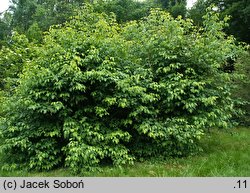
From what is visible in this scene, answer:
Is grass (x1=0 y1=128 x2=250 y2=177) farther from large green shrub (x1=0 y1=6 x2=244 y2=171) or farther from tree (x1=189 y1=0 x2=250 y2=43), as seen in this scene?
tree (x1=189 y1=0 x2=250 y2=43)

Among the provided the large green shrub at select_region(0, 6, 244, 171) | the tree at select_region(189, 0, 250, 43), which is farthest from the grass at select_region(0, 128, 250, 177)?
the tree at select_region(189, 0, 250, 43)

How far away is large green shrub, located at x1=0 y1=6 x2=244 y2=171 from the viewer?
5.14m

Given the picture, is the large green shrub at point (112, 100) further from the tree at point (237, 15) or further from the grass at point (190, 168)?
the tree at point (237, 15)

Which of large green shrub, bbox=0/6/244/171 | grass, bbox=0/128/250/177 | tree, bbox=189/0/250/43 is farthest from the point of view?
tree, bbox=189/0/250/43

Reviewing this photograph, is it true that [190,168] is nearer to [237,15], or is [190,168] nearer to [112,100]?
[112,100]

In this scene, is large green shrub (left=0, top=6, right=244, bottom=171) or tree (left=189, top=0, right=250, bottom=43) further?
tree (left=189, top=0, right=250, bottom=43)

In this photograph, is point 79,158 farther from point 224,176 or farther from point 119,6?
point 119,6

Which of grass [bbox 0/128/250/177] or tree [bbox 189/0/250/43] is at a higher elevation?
tree [bbox 189/0/250/43]

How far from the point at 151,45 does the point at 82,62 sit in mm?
1472

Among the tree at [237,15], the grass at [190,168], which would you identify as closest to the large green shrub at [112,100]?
the grass at [190,168]

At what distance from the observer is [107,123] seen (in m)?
5.61

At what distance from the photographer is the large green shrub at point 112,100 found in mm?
5137

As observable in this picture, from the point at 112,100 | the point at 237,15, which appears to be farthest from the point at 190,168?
the point at 237,15

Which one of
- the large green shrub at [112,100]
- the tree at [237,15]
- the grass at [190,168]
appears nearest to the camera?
the grass at [190,168]
